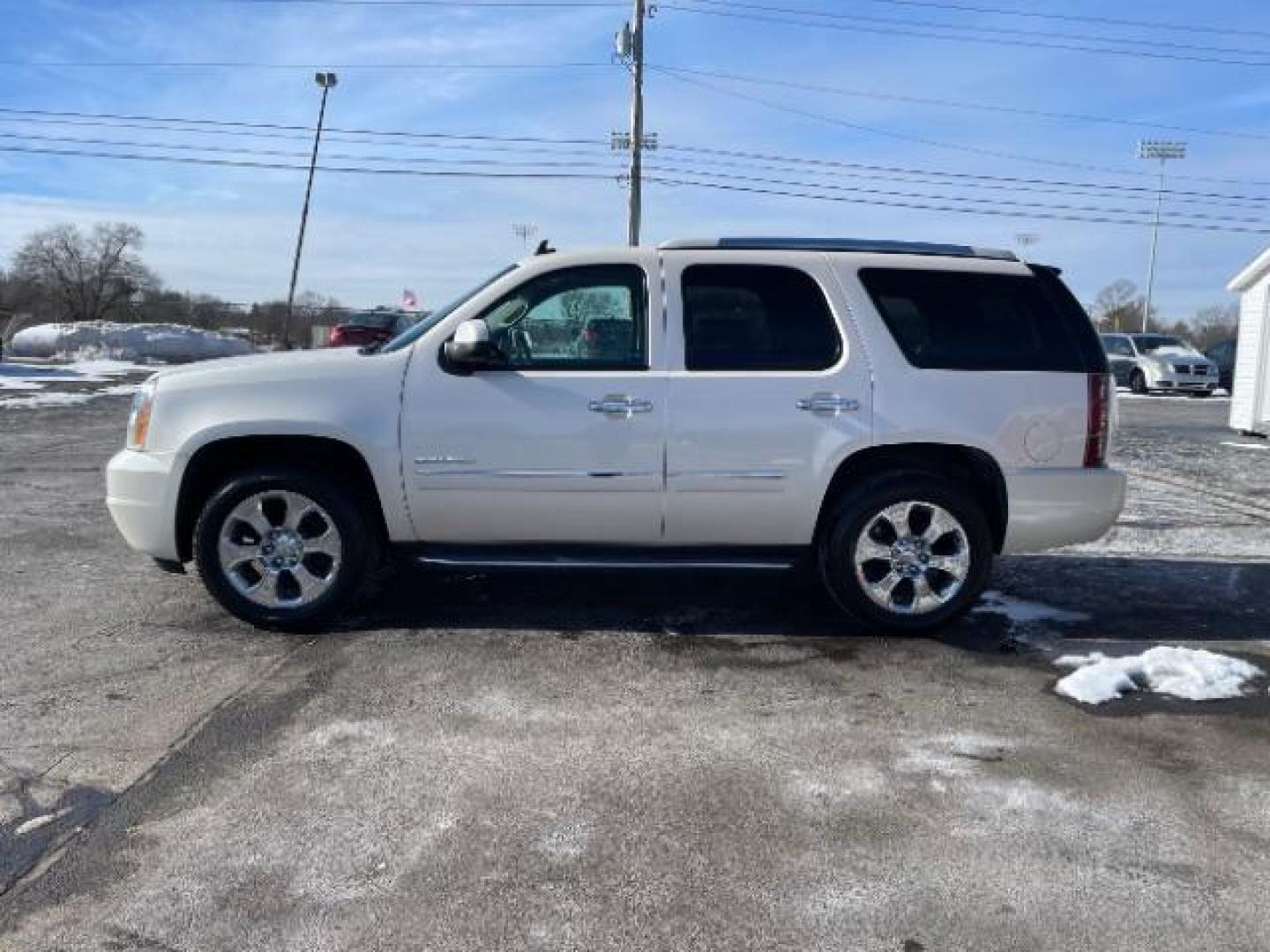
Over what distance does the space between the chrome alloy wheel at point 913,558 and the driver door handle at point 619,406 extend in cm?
126

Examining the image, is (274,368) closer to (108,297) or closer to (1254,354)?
(1254,354)

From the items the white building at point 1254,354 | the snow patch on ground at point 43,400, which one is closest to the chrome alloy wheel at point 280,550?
the snow patch on ground at point 43,400

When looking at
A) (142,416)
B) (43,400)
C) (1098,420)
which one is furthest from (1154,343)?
(142,416)

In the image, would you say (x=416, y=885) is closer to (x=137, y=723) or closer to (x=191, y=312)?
(x=137, y=723)

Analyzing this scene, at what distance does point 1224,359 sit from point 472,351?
1234 inches

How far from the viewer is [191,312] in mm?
58031

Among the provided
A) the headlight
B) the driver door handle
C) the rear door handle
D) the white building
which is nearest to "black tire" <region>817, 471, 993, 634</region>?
the rear door handle

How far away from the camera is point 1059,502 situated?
16.7ft

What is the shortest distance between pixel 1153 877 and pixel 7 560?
21.4ft

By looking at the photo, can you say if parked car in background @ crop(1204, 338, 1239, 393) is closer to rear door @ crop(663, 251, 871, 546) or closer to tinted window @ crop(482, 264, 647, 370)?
rear door @ crop(663, 251, 871, 546)

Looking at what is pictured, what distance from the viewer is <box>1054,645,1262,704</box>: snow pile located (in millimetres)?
4398

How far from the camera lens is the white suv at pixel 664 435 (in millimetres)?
4922

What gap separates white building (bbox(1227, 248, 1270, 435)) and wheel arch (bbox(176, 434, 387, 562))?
16396 millimetres

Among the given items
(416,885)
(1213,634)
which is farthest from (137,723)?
(1213,634)
